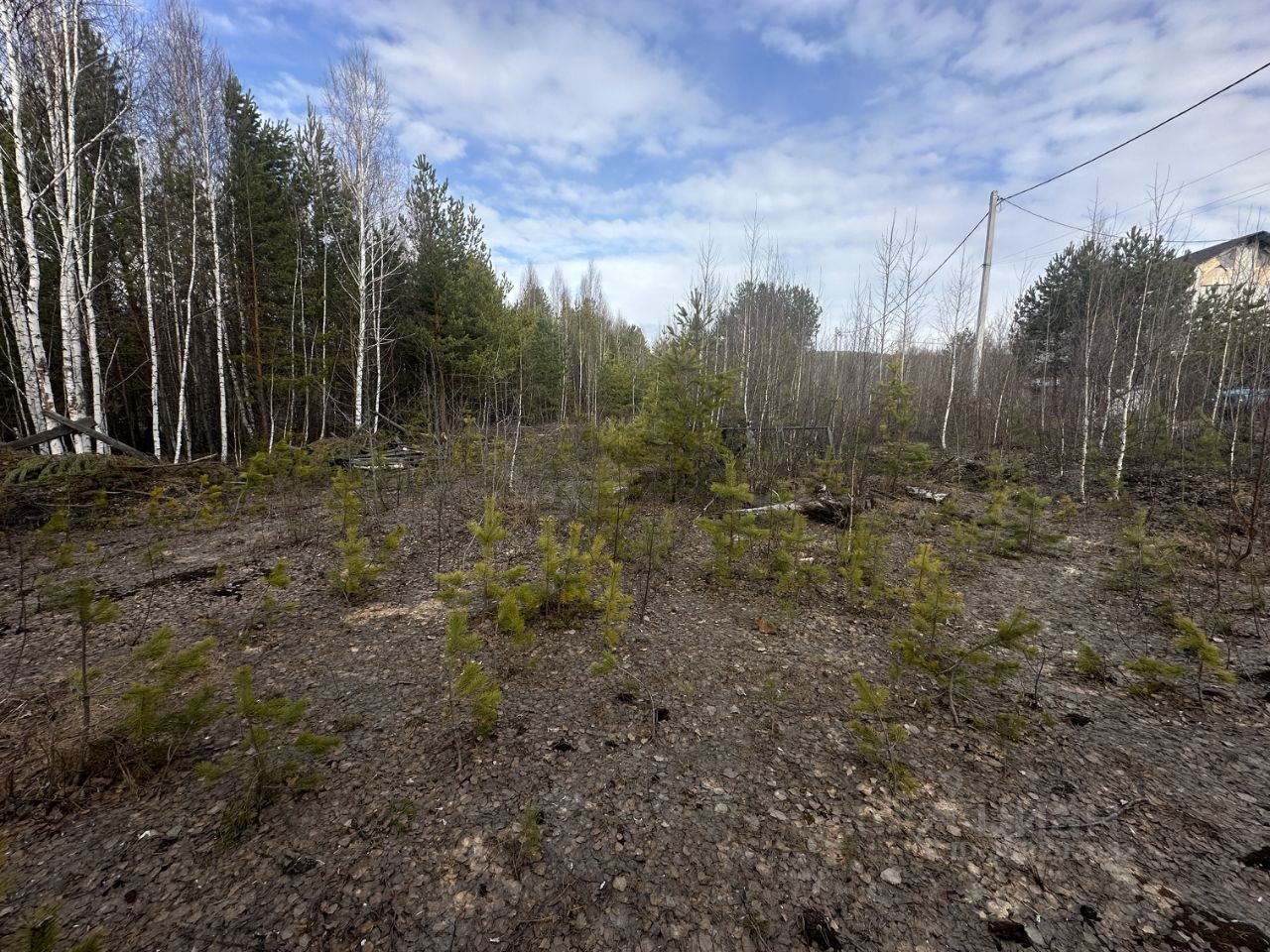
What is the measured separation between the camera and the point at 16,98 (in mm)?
6820

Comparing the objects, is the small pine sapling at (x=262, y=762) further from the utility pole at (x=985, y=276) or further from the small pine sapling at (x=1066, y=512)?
the utility pole at (x=985, y=276)

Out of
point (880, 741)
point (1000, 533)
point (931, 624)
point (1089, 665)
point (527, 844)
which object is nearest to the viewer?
point (527, 844)

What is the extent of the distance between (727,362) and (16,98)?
13323 mm

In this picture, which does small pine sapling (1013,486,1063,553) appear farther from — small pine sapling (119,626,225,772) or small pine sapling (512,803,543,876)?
small pine sapling (119,626,225,772)

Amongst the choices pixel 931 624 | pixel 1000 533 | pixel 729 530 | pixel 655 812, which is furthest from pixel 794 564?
pixel 1000 533

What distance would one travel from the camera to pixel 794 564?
4.34 m

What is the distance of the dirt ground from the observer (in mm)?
1669

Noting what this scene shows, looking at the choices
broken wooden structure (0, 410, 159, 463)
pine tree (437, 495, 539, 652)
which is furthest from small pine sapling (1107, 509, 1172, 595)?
broken wooden structure (0, 410, 159, 463)

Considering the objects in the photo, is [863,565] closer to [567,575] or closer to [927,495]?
[567,575]

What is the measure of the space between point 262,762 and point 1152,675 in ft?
16.1

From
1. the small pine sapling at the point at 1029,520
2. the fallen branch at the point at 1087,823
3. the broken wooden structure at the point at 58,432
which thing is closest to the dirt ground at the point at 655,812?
the fallen branch at the point at 1087,823

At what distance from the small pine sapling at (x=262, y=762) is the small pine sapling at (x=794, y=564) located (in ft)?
11.2

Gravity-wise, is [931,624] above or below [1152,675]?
above

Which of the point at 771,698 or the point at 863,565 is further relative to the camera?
the point at 863,565
